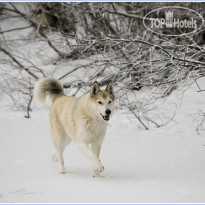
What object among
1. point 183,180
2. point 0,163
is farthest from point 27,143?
point 183,180

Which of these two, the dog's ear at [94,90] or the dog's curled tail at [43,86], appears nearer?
the dog's ear at [94,90]

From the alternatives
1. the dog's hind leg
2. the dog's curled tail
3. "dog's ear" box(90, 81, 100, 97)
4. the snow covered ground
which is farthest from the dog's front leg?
the dog's curled tail

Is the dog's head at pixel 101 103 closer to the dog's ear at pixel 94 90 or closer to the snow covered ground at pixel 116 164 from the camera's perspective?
the dog's ear at pixel 94 90

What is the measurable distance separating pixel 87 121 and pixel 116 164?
1.23 meters

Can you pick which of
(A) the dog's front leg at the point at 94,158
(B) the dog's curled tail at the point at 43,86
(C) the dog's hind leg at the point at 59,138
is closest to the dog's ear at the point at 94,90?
(A) the dog's front leg at the point at 94,158

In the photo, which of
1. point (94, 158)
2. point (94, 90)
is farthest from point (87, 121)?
point (94, 158)

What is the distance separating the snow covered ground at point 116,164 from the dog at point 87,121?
401mm

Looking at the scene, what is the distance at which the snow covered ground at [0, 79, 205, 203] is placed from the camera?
15.4ft

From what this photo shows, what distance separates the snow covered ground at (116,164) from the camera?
15.4 feet

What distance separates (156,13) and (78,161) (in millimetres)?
7541

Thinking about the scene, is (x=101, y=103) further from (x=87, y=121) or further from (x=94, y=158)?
(x=94, y=158)

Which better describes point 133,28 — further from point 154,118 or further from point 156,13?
point 154,118

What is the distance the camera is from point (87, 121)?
604cm

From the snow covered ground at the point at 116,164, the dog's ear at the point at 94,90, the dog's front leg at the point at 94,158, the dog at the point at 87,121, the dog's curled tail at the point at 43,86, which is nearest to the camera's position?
the snow covered ground at the point at 116,164
